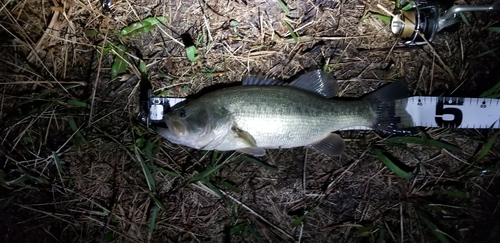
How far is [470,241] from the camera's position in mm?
3406

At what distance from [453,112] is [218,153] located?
2.32m

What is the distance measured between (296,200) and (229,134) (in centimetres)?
110

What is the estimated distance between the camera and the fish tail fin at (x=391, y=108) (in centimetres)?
310

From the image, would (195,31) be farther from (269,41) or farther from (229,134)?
(229,134)

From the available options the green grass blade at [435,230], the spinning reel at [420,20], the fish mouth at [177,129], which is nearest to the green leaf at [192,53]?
the fish mouth at [177,129]

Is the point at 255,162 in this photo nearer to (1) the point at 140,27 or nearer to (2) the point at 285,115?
(2) the point at 285,115

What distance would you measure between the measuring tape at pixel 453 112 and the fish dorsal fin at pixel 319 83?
0.44 meters

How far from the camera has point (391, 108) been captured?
10.3ft

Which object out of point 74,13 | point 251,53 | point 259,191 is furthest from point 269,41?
point 74,13

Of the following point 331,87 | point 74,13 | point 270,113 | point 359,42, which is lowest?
point 270,113

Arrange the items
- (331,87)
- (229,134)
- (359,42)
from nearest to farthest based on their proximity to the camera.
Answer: (229,134) → (331,87) → (359,42)

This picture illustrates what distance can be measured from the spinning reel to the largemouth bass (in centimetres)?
49

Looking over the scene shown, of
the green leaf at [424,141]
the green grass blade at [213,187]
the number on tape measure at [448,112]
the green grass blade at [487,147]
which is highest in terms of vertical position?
the number on tape measure at [448,112]

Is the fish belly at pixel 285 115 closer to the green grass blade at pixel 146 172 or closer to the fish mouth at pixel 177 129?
the fish mouth at pixel 177 129
